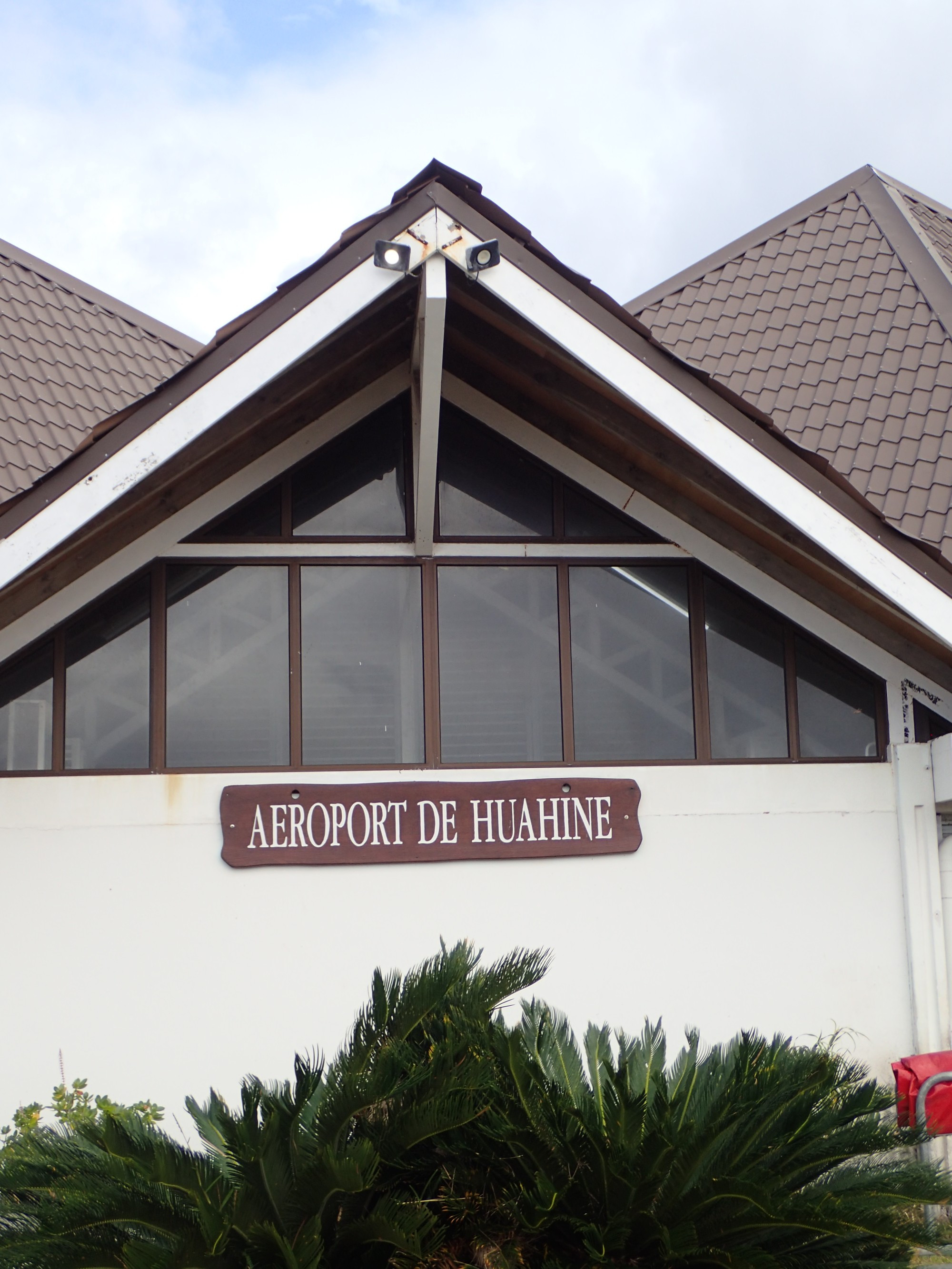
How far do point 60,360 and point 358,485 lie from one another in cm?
309

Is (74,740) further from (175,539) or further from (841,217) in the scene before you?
(841,217)

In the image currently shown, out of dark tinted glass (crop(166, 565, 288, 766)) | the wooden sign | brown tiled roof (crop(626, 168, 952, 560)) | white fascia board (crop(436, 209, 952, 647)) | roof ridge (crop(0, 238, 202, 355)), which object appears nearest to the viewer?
white fascia board (crop(436, 209, 952, 647))

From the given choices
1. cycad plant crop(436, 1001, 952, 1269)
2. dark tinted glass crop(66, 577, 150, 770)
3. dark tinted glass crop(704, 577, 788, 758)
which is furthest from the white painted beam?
cycad plant crop(436, 1001, 952, 1269)

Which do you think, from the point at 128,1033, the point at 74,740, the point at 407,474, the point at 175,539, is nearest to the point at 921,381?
the point at 407,474

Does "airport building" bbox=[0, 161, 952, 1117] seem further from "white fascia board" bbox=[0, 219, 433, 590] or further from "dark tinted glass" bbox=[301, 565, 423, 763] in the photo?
"white fascia board" bbox=[0, 219, 433, 590]

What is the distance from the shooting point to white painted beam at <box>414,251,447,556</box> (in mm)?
6219

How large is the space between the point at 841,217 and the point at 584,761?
6.39 m

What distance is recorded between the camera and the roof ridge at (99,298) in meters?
10.7

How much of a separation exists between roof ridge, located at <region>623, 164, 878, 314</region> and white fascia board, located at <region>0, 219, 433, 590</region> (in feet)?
16.8

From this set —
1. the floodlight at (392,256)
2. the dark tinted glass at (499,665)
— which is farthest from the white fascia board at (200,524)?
the floodlight at (392,256)

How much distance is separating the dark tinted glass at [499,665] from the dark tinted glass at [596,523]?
1.02 ft

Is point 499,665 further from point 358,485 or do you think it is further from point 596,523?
point 358,485

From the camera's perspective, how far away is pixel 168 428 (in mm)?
6215

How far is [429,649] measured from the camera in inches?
295
